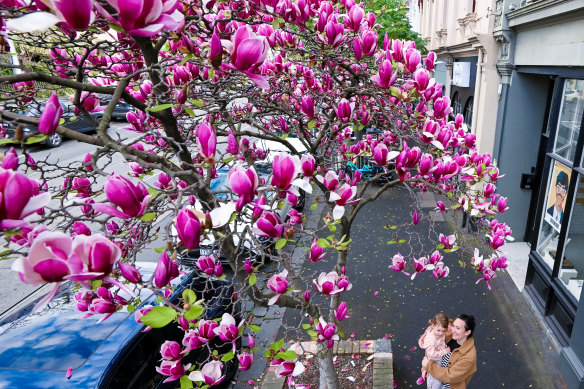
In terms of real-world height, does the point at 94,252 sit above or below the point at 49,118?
below

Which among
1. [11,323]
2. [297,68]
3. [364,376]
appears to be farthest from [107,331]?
[297,68]

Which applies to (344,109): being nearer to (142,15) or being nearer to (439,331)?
(142,15)

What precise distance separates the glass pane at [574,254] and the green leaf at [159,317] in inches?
229

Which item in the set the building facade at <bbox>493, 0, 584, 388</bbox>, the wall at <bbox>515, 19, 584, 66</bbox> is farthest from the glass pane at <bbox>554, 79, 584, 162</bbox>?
the wall at <bbox>515, 19, 584, 66</bbox>

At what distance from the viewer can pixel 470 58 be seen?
10688mm

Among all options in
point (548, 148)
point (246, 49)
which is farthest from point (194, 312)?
point (548, 148)

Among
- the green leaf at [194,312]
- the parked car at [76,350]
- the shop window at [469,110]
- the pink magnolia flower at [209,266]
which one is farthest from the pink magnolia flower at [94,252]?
the shop window at [469,110]

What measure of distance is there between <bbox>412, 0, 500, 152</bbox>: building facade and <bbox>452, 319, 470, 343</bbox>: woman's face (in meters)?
5.78

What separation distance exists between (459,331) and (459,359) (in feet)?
1.00

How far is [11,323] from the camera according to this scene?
4168 mm

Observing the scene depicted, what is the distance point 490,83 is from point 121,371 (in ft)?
27.1

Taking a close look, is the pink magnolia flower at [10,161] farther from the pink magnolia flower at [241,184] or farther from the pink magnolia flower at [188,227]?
the pink magnolia flower at [241,184]

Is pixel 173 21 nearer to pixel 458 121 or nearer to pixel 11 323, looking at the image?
pixel 458 121

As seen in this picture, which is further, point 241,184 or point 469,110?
point 469,110
